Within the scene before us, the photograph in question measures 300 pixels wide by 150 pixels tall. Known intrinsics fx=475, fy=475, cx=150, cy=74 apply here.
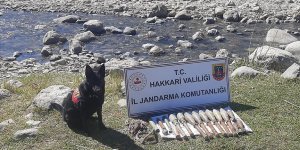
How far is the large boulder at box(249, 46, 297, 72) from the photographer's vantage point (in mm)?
13961

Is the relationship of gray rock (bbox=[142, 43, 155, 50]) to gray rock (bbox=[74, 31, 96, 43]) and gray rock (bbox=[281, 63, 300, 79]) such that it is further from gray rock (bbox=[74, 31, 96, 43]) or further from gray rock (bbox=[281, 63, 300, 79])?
gray rock (bbox=[281, 63, 300, 79])

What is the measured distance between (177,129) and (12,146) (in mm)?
3152

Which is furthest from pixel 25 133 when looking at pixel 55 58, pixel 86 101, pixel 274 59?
pixel 55 58

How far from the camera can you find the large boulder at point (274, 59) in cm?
1396

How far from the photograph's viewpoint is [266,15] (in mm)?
26703

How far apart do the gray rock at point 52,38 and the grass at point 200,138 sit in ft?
35.1

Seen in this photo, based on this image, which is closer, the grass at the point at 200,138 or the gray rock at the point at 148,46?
the grass at the point at 200,138

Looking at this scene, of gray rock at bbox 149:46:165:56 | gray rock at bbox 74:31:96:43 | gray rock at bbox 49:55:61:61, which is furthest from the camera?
gray rock at bbox 74:31:96:43

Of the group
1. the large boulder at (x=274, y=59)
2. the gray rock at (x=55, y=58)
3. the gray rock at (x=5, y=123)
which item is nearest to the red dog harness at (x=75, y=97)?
the gray rock at (x=5, y=123)

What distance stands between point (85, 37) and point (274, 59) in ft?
37.5

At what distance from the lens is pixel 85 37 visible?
23.1 meters

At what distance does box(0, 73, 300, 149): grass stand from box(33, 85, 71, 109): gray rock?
0.76 feet

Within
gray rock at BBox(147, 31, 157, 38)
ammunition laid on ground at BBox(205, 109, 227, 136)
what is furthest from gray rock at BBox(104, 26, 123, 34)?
ammunition laid on ground at BBox(205, 109, 227, 136)

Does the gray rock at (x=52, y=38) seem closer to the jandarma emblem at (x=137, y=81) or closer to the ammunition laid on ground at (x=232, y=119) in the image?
the jandarma emblem at (x=137, y=81)
